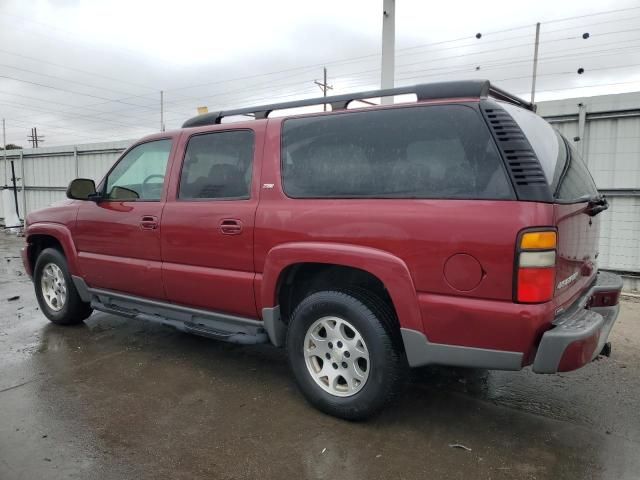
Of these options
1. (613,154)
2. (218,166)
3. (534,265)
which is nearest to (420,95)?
(534,265)

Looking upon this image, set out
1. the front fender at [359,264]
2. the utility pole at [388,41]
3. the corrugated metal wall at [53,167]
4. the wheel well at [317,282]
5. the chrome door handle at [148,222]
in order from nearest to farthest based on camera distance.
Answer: the front fender at [359,264]
the wheel well at [317,282]
the chrome door handle at [148,222]
the utility pole at [388,41]
the corrugated metal wall at [53,167]

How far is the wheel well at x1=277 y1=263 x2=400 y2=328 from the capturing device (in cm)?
308

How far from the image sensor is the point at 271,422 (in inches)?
120

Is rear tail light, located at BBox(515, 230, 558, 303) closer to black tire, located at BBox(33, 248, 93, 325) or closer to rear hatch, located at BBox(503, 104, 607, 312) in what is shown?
rear hatch, located at BBox(503, 104, 607, 312)

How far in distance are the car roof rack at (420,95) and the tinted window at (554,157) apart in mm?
189

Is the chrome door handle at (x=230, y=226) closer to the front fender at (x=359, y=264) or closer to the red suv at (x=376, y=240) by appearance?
the red suv at (x=376, y=240)

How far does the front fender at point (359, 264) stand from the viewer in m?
2.67

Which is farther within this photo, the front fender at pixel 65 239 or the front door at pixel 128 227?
the front fender at pixel 65 239

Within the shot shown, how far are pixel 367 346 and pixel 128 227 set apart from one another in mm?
2423

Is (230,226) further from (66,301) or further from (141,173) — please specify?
(66,301)

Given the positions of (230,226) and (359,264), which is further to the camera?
(230,226)

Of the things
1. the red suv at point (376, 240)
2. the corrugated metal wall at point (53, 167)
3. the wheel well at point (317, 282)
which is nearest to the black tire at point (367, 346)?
the red suv at point (376, 240)

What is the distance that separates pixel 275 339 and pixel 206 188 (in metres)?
1.29

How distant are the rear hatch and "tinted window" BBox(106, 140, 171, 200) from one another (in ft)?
9.16
